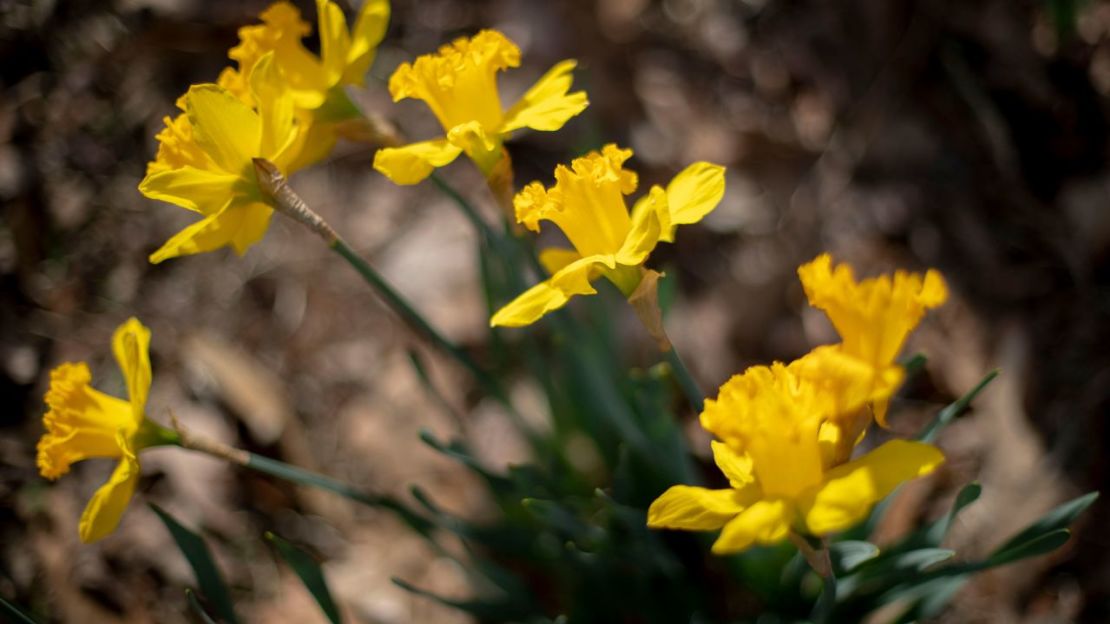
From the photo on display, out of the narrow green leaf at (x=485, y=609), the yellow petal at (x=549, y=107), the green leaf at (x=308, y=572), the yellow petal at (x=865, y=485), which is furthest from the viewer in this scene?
the narrow green leaf at (x=485, y=609)

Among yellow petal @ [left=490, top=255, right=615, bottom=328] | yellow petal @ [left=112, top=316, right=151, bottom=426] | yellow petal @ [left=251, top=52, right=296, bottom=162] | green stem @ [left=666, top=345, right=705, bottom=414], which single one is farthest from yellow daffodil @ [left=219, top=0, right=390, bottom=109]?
green stem @ [left=666, top=345, right=705, bottom=414]

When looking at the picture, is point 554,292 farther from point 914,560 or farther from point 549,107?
point 914,560

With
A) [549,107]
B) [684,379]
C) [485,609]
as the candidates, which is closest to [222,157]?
[549,107]

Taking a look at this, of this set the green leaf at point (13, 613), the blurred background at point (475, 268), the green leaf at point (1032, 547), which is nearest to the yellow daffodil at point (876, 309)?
the green leaf at point (1032, 547)

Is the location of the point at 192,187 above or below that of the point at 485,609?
above

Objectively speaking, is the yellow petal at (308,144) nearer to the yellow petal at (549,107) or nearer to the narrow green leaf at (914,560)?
the yellow petal at (549,107)

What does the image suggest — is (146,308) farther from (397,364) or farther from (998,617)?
(998,617)
